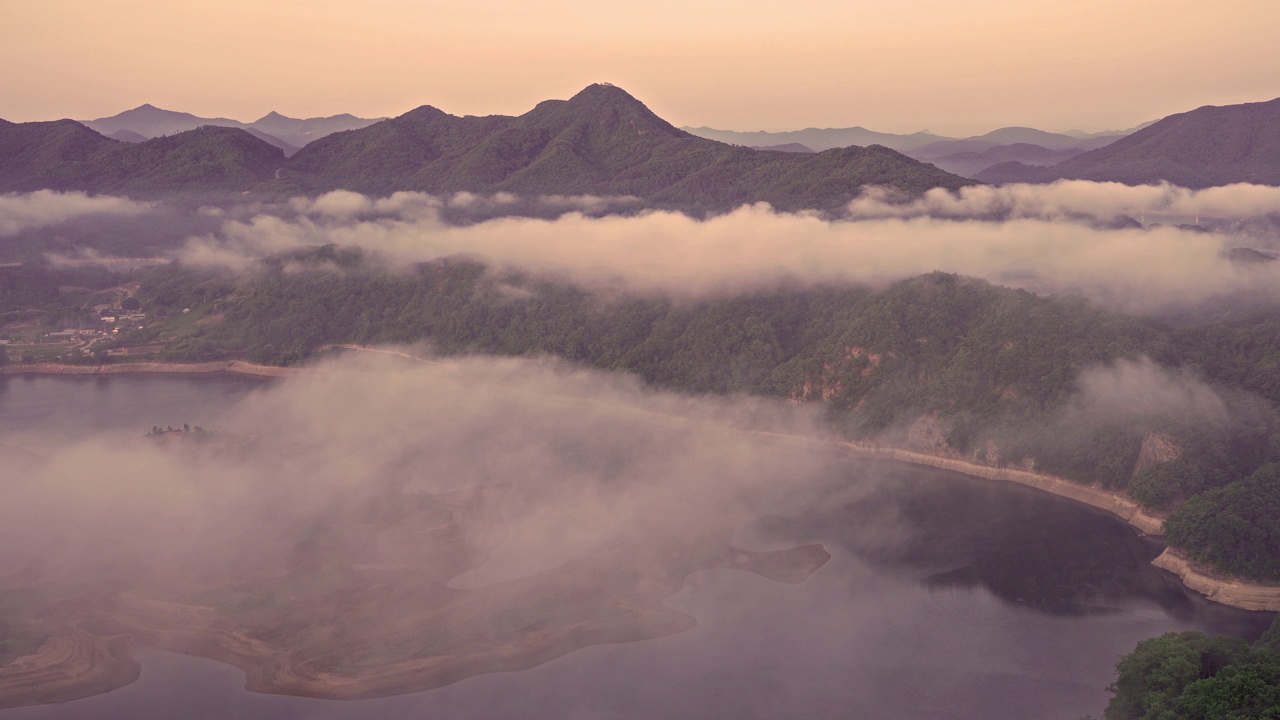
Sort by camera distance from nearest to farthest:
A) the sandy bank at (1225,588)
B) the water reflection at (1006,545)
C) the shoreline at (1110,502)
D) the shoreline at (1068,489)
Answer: the sandy bank at (1225,588)
the shoreline at (1110,502)
the shoreline at (1068,489)
the water reflection at (1006,545)

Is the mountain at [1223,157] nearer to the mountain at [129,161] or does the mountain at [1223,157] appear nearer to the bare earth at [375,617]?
the bare earth at [375,617]

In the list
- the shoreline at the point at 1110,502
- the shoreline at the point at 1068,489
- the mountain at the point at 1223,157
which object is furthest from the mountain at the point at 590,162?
the mountain at the point at 1223,157

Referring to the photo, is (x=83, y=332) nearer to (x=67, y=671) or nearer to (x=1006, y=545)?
(x=67, y=671)

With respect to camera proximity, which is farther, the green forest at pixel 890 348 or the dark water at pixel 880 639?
the green forest at pixel 890 348

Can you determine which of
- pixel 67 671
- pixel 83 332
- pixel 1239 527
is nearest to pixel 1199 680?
pixel 1239 527

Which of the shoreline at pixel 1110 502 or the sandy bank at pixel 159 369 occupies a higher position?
the sandy bank at pixel 159 369

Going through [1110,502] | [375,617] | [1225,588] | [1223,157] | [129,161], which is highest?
[129,161]

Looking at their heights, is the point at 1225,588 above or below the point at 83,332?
below

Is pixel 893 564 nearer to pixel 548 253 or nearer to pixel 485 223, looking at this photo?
pixel 548 253
